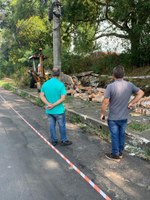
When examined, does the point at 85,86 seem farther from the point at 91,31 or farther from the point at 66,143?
the point at 66,143

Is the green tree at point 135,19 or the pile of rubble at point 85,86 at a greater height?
the green tree at point 135,19

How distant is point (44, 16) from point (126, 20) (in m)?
9.81

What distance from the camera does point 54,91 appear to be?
6047 mm

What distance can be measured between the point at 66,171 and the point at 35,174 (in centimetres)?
52

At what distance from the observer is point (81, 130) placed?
7.79 meters

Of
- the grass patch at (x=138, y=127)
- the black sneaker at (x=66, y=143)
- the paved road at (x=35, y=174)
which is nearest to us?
the paved road at (x=35, y=174)

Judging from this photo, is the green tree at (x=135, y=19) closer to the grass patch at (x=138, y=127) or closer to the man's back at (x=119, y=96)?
the grass patch at (x=138, y=127)

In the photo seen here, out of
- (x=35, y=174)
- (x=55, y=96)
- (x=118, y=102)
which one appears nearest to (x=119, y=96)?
(x=118, y=102)

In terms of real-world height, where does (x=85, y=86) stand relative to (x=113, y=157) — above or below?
above

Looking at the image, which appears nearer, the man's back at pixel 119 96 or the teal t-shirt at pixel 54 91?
the man's back at pixel 119 96

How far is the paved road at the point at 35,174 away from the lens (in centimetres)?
393

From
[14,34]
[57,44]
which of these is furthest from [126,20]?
[14,34]

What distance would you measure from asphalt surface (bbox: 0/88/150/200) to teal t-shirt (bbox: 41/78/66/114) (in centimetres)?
83

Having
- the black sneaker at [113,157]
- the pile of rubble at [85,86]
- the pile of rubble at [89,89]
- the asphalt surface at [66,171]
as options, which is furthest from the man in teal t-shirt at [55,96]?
the pile of rubble at [85,86]
